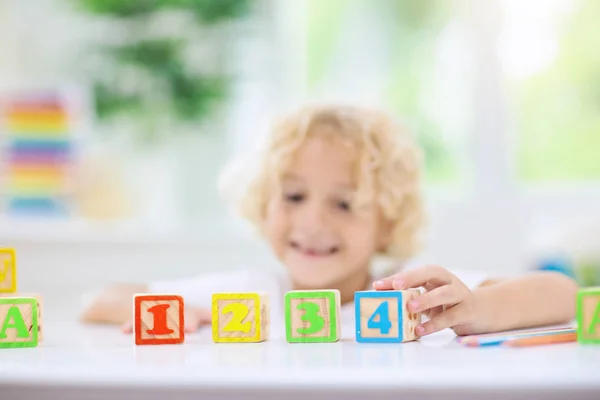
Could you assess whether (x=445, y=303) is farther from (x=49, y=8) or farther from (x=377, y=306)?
(x=49, y=8)

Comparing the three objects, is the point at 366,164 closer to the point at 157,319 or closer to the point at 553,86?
the point at 157,319

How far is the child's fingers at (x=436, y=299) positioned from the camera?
91cm

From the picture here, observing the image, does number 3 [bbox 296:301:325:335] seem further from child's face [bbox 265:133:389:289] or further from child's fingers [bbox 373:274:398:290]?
child's face [bbox 265:133:389:289]

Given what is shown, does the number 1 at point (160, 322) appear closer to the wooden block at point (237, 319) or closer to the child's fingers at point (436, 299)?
the wooden block at point (237, 319)

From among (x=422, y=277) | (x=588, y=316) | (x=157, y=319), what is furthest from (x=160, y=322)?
(x=588, y=316)

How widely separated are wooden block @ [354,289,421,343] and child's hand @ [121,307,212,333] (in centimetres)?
28

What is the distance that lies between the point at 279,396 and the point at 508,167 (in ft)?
6.32

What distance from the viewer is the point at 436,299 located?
0.93 meters

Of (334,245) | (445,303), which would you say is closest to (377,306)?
(445,303)

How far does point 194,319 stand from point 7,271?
0.24m

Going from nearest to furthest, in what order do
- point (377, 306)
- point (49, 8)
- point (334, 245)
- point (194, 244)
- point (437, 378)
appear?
point (437, 378) → point (377, 306) → point (334, 245) → point (194, 244) → point (49, 8)

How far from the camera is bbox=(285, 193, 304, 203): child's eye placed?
1.44m

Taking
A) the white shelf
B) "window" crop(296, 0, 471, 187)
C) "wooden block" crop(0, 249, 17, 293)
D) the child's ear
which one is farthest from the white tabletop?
"window" crop(296, 0, 471, 187)

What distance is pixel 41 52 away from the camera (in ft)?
8.58
